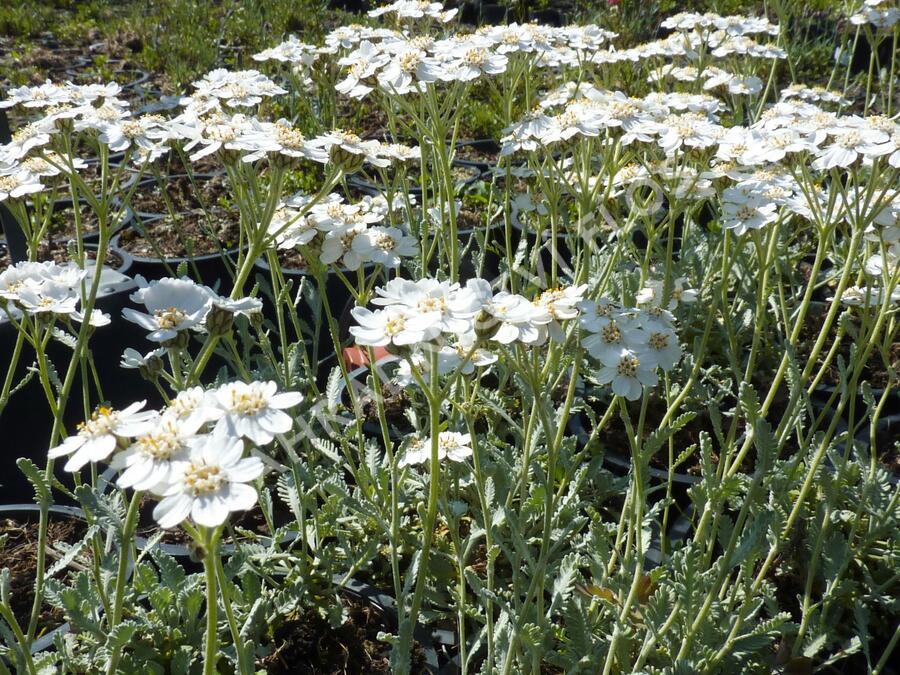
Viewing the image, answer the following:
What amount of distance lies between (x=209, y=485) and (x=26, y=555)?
3.74 feet

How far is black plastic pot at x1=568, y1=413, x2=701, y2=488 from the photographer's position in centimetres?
180

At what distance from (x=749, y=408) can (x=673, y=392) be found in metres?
0.42

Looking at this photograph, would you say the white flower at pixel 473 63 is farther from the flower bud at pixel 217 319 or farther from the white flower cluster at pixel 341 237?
the flower bud at pixel 217 319

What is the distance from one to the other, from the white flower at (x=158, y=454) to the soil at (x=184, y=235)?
7.28ft

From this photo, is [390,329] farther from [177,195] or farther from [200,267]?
[177,195]

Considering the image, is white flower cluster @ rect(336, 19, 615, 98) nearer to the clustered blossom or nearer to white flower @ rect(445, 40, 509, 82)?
white flower @ rect(445, 40, 509, 82)

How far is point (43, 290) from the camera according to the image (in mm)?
1183

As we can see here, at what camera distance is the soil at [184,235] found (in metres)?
3.08

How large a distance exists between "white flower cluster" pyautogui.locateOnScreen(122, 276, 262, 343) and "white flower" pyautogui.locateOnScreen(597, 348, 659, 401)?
1.69 ft

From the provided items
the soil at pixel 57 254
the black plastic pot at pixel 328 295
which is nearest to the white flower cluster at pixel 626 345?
the black plastic pot at pixel 328 295

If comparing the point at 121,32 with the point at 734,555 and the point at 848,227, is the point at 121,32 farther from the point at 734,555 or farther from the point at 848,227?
the point at 734,555

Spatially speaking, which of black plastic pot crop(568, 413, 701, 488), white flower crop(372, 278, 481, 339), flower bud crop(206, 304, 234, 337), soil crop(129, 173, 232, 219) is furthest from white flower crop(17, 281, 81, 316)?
soil crop(129, 173, 232, 219)

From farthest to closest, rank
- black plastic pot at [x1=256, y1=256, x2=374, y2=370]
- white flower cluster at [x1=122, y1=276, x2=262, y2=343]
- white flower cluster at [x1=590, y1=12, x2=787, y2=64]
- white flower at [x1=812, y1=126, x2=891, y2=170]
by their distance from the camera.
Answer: black plastic pot at [x1=256, y1=256, x2=374, y2=370], white flower cluster at [x1=590, y1=12, x2=787, y2=64], white flower at [x1=812, y1=126, x2=891, y2=170], white flower cluster at [x1=122, y1=276, x2=262, y2=343]

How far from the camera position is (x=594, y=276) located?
1.78 metres
